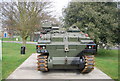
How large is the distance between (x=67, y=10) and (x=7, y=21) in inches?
278

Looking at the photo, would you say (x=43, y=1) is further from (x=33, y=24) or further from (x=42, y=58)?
(x=42, y=58)

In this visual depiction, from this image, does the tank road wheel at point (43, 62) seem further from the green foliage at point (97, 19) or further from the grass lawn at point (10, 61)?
the green foliage at point (97, 19)

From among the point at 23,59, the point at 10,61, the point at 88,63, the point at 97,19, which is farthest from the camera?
the point at 97,19

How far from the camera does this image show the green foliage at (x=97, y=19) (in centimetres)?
1569

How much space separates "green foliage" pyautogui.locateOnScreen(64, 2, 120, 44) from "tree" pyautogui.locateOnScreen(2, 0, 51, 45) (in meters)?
5.38

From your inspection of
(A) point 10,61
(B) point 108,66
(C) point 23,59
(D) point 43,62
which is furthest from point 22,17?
(D) point 43,62

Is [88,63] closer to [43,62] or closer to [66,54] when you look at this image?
[66,54]

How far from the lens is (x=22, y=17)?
70.1 ft

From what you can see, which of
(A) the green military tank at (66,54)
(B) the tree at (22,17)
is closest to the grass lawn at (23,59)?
(A) the green military tank at (66,54)

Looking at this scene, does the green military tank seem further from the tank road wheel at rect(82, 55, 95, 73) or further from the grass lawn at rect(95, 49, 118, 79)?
the grass lawn at rect(95, 49, 118, 79)

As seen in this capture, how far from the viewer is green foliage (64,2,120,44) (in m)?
15.7

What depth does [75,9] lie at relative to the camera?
56.1ft

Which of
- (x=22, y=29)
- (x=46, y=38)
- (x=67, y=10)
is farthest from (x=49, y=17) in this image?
(x=46, y=38)

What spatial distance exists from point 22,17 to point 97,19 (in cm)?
845
